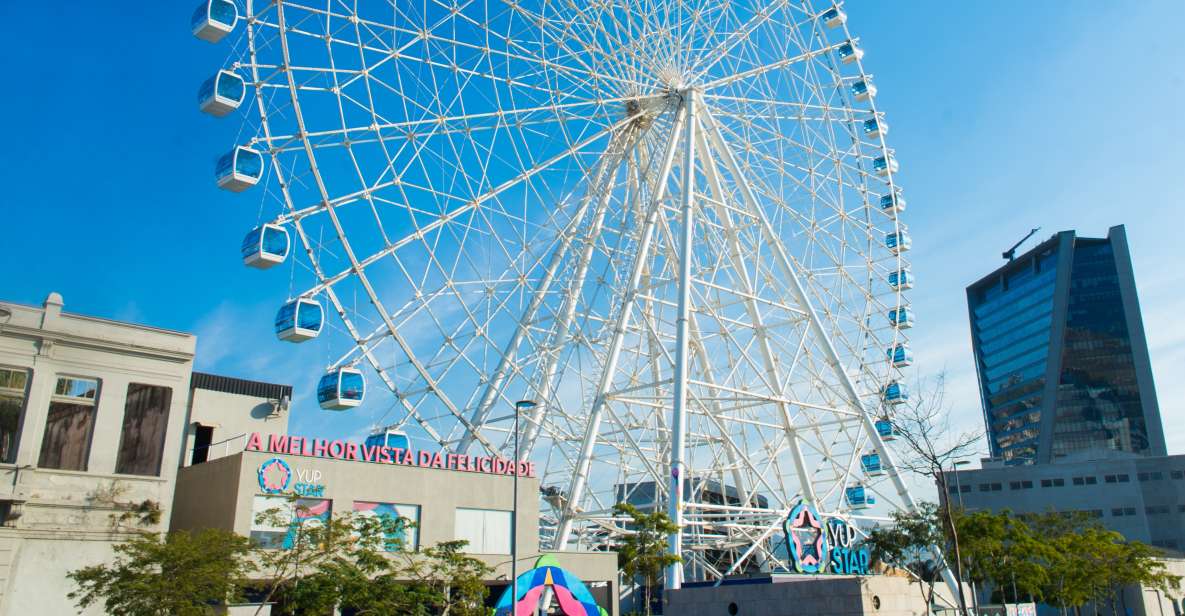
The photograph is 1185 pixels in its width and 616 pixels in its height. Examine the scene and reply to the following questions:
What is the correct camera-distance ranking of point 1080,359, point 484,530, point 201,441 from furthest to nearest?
point 1080,359 < point 201,441 < point 484,530

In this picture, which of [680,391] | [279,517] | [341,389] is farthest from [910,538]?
[279,517]

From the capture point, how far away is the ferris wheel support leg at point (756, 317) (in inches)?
1543

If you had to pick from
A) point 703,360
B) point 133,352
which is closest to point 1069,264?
point 703,360

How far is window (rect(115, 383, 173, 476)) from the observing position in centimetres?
2980

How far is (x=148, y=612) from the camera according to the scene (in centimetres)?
2472

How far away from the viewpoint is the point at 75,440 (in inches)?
1146

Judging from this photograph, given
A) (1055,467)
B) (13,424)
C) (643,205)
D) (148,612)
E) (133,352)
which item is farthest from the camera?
(1055,467)

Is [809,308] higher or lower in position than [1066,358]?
lower

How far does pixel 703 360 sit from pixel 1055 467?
91.6 meters

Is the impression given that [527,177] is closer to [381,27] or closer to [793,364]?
[381,27]

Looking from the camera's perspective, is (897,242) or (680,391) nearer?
(680,391)

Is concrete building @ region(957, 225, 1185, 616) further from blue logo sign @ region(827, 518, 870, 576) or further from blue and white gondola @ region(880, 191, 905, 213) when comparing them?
blue logo sign @ region(827, 518, 870, 576)

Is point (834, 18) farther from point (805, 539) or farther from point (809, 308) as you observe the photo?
point (805, 539)

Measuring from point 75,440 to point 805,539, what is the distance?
23.8m
